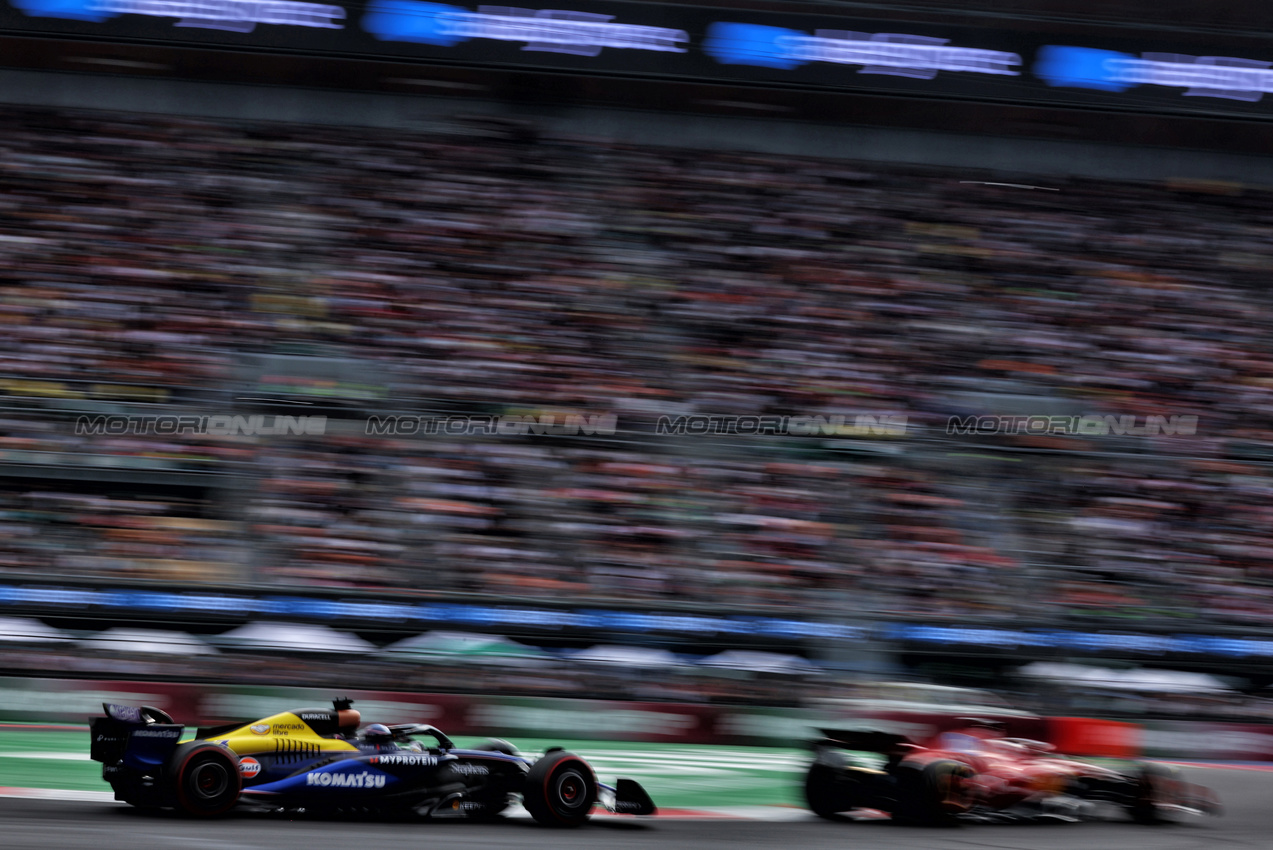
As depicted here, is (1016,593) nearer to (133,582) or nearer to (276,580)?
(276,580)

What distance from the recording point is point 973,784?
7855mm

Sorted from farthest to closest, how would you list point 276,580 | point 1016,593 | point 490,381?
point 490,381 < point 1016,593 < point 276,580

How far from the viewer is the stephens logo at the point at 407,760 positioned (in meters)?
7.15

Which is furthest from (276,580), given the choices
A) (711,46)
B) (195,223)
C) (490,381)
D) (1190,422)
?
(1190,422)

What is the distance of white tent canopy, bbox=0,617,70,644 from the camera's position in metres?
12.3

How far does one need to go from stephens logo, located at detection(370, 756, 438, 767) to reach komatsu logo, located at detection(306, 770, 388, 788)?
7 cm

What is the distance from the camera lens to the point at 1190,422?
15.9 metres

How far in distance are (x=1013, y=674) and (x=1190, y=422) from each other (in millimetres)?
4451

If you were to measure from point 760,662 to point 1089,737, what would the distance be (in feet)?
10.3

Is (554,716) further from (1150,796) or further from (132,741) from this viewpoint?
(132,741)

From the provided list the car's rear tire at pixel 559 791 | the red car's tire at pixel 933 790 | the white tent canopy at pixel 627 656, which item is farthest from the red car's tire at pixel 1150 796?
the white tent canopy at pixel 627 656

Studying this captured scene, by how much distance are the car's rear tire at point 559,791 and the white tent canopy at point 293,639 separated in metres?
5.73

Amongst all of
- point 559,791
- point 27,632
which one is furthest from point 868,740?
point 27,632

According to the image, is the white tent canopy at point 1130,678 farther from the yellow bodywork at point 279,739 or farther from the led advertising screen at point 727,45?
the yellow bodywork at point 279,739
